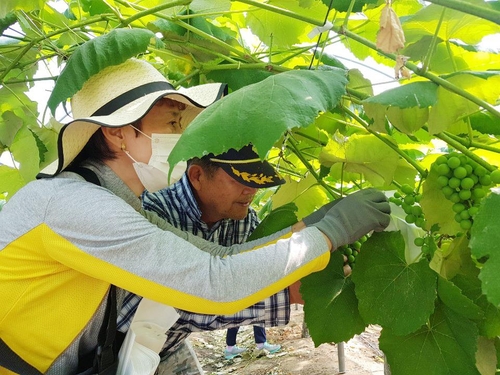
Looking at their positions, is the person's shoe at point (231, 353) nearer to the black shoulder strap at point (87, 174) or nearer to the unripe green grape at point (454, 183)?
the black shoulder strap at point (87, 174)

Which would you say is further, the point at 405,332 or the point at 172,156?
the point at 405,332

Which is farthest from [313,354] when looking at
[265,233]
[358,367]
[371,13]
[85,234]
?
[85,234]

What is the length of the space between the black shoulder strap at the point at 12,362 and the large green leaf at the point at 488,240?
1.15 meters

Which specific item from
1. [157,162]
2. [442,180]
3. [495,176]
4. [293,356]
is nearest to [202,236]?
[157,162]

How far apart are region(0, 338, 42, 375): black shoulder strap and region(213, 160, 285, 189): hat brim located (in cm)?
89

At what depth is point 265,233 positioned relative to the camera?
210cm

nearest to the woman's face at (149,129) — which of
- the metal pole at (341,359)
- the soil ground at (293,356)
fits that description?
the metal pole at (341,359)

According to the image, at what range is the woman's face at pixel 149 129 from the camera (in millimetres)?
1618

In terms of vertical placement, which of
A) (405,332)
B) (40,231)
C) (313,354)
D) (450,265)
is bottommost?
(313,354)

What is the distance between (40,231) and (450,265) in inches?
40.8

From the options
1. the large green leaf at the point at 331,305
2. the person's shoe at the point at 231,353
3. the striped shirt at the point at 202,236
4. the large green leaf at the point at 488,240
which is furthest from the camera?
the person's shoe at the point at 231,353

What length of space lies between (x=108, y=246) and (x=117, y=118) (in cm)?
37

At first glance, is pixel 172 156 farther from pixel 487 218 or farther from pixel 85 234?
pixel 487 218

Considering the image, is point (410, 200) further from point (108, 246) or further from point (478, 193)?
point (108, 246)
